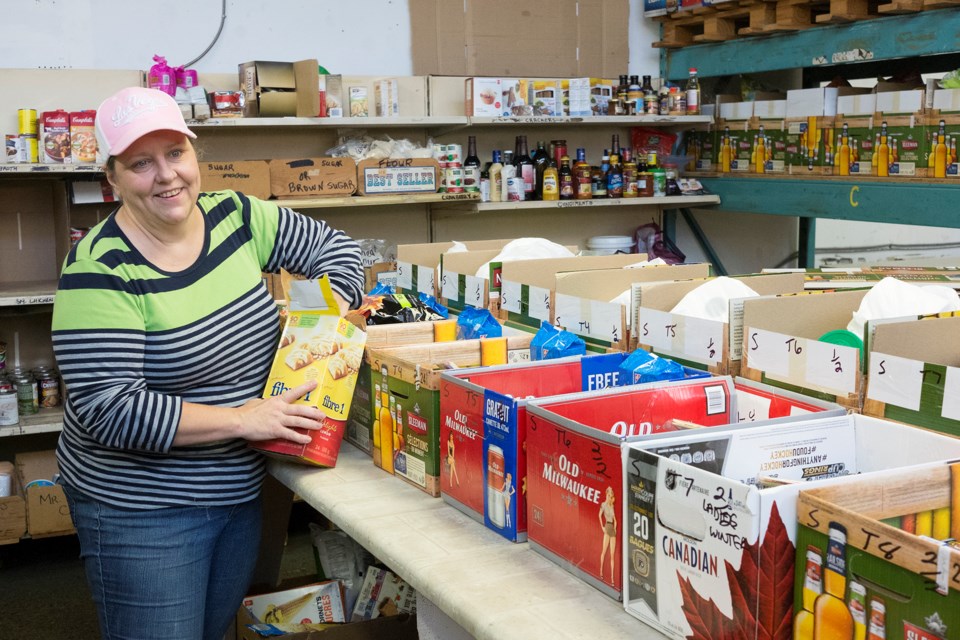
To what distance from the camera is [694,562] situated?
4.37 feet

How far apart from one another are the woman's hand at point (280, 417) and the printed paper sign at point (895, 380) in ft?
3.68

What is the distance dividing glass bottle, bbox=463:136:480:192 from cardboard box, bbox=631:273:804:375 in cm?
285

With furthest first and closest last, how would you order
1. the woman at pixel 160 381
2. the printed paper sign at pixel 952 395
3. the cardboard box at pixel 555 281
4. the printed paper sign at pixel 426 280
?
the printed paper sign at pixel 426 280
the cardboard box at pixel 555 281
the woman at pixel 160 381
the printed paper sign at pixel 952 395

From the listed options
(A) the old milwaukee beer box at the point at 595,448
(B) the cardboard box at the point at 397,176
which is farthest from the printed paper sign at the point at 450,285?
(B) the cardboard box at the point at 397,176

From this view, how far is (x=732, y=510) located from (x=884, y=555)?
0.65 ft

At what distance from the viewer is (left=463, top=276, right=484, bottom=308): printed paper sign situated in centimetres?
313

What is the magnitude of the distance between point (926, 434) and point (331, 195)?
3804 mm

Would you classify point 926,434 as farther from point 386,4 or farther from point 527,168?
point 386,4

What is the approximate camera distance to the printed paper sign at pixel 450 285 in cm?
331

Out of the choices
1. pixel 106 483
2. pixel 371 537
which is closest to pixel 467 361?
pixel 371 537

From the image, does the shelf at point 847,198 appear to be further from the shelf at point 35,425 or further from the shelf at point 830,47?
the shelf at point 35,425

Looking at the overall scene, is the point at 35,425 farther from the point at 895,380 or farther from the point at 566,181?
the point at 895,380

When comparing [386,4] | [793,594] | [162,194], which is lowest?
[793,594]

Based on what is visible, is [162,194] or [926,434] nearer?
[926,434]
